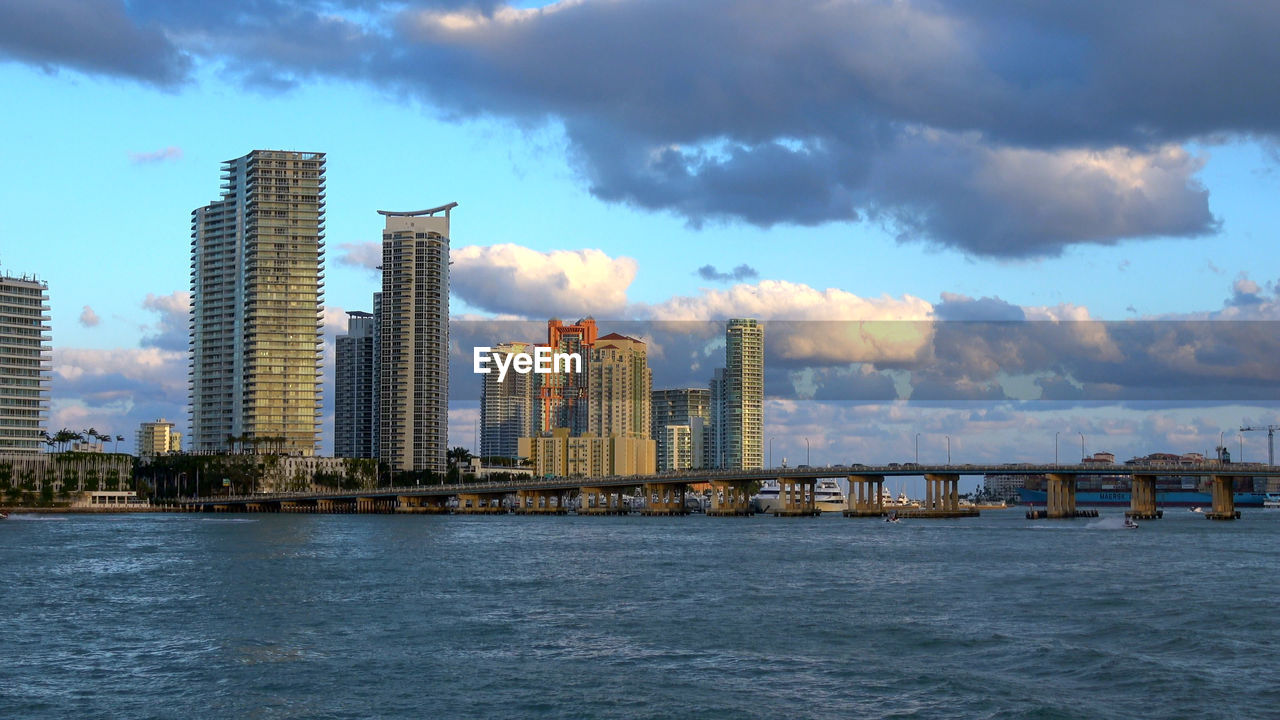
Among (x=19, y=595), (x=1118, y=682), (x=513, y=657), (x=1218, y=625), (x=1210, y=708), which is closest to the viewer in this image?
(x=1210, y=708)

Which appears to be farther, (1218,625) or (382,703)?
(1218,625)

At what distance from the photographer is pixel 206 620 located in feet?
211

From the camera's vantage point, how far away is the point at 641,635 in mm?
58281

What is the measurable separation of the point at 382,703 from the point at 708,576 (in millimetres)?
47174

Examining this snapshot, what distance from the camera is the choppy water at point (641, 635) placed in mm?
43688

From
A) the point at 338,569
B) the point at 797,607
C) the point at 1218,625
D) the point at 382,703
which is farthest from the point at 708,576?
the point at 382,703

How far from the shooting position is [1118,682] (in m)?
46.9

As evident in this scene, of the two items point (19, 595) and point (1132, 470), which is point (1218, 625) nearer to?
point (19, 595)

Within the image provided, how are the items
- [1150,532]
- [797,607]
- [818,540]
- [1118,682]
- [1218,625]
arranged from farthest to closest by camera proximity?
[1150,532] < [818,540] < [797,607] < [1218,625] < [1118,682]

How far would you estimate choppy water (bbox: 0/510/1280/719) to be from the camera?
143 ft

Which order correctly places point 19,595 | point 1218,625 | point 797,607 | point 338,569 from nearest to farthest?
point 1218,625 < point 797,607 < point 19,595 < point 338,569

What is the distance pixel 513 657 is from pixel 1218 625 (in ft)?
108

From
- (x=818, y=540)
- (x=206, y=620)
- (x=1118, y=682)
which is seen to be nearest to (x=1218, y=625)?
(x=1118, y=682)

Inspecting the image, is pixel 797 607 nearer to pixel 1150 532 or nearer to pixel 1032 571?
pixel 1032 571
